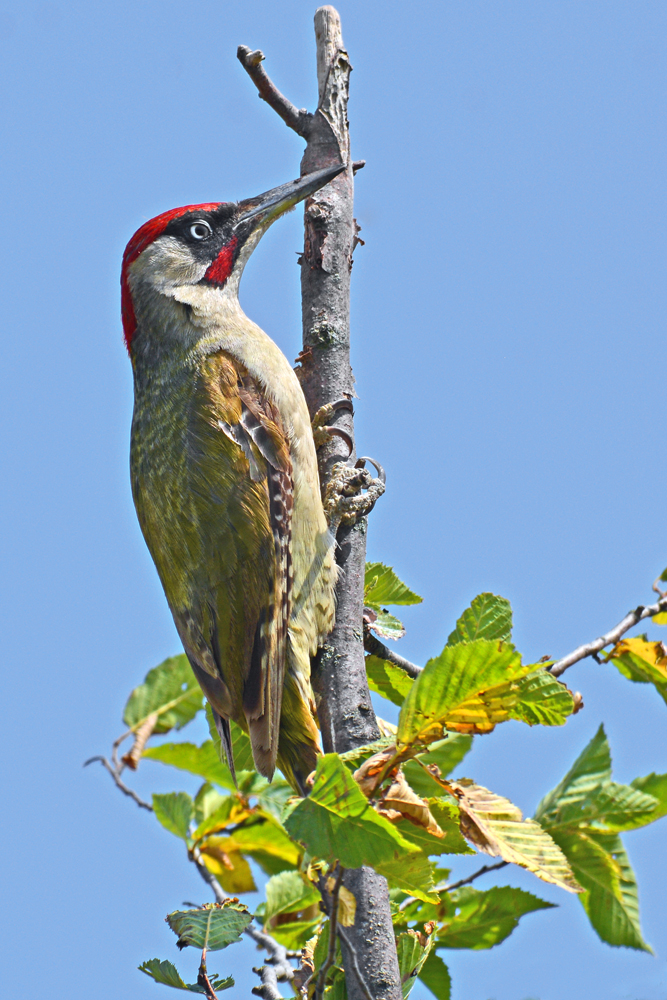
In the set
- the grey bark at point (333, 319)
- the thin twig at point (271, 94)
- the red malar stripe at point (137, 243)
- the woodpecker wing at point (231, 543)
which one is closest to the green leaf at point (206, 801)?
the woodpecker wing at point (231, 543)

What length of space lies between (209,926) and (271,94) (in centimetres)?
318

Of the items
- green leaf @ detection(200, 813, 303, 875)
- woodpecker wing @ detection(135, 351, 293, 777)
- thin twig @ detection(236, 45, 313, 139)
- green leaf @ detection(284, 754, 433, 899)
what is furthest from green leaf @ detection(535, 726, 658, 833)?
thin twig @ detection(236, 45, 313, 139)

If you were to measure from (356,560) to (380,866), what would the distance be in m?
1.41

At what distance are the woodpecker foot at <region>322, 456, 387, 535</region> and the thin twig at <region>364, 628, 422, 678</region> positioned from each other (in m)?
0.57

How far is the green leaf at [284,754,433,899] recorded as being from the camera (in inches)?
82.9

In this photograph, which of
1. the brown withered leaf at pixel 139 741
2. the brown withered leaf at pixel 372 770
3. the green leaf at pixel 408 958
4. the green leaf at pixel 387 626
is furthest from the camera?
the brown withered leaf at pixel 139 741

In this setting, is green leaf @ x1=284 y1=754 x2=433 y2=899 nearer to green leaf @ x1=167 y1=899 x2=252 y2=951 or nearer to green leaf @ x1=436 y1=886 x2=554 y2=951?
green leaf @ x1=167 y1=899 x2=252 y2=951

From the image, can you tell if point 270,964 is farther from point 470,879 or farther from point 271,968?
point 470,879

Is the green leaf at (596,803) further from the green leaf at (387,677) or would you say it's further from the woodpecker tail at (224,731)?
the woodpecker tail at (224,731)

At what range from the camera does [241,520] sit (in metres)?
3.79

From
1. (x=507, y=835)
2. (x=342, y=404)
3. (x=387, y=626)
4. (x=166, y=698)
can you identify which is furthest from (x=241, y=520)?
(x=507, y=835)

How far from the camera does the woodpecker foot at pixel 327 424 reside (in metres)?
3.69

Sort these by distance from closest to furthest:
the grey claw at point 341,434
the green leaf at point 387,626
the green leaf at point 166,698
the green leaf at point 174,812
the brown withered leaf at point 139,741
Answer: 1. the green leaf at point 387,626
2. the green leaf at point 174,812
3. the grey claw at point 341,434
4. the brown withered leaf at point 139,741
5. the green leaf at point 166,698

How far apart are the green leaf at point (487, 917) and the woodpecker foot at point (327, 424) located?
69.7 inches
